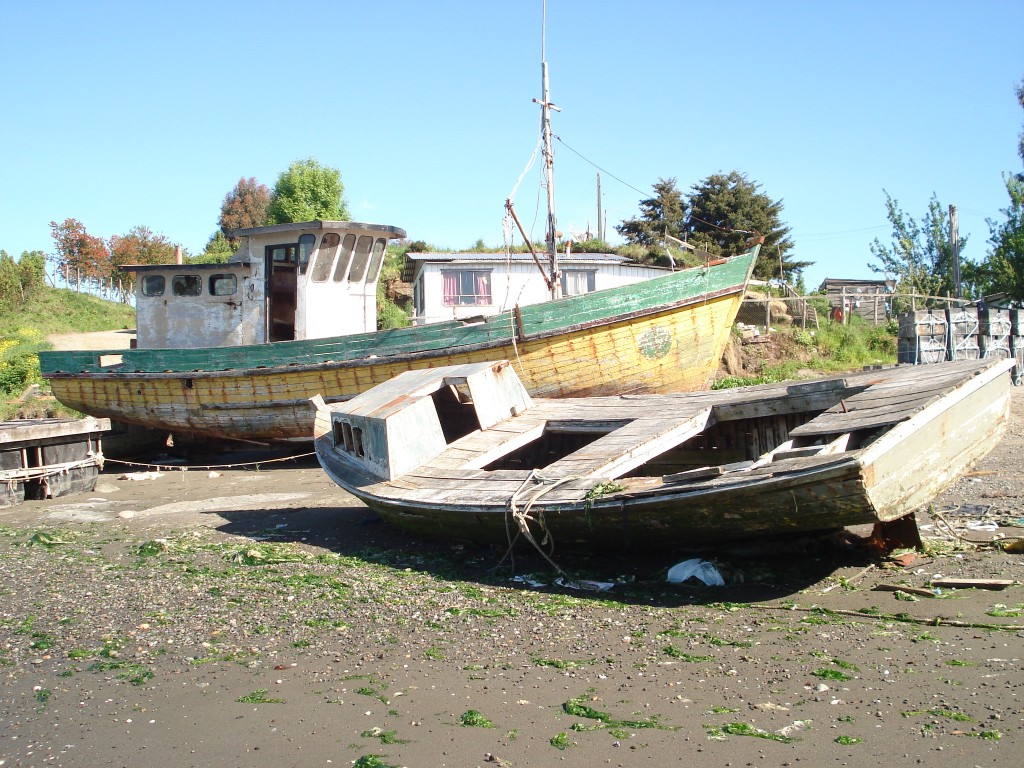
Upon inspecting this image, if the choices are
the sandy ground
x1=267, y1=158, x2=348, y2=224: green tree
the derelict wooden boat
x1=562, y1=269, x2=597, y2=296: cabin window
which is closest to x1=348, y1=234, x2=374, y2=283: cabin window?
the derelict wooden boat

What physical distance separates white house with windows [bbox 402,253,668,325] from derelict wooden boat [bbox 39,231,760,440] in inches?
299

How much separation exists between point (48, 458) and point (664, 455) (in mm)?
9614

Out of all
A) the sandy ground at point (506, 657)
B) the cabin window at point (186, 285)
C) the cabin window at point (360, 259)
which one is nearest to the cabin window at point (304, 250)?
the cabin window at point (360, 259)

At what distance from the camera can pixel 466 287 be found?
79.3 feet

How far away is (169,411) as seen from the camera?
16.8 m

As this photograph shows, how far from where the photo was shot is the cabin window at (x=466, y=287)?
24.1 meters

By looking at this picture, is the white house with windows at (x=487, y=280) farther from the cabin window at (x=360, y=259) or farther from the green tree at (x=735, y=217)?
the green tree at (x=735, y=217)

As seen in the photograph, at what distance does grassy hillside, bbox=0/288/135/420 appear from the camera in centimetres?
2127

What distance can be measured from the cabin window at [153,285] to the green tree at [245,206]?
2761cm

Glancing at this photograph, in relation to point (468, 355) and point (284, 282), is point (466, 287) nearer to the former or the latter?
point (284, 282)

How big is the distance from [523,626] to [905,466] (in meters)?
2.93

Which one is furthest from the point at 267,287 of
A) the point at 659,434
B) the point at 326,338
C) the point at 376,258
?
the point at 659,434

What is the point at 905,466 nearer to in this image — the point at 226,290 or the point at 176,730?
the point at 176,730

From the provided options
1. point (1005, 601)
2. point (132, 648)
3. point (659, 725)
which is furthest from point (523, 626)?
point (1005, 601)
